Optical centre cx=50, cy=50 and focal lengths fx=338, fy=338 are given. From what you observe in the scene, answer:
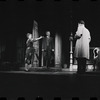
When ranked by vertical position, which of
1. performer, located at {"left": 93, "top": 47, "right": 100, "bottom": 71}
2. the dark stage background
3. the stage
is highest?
the dark stage background

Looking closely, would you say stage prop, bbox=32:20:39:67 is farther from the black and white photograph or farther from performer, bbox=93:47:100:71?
performer, bbox=93:47:100:71

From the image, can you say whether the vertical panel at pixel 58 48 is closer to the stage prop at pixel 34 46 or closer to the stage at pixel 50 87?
the stage prop at pixel 34 46

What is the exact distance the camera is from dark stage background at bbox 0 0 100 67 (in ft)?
53.2

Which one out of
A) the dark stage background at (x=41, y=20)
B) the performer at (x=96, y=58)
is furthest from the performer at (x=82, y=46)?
the dark stage background at (x=41, y=20)

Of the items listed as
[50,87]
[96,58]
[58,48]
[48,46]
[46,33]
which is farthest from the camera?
[58,48]

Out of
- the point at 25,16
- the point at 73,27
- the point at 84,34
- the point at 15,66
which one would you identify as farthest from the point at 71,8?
the point at 84,34

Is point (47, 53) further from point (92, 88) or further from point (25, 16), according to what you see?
point (92, 88)

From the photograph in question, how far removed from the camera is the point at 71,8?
1594 centimetres

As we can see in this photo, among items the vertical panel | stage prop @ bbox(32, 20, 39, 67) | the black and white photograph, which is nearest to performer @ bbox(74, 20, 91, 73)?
the black and white photograph

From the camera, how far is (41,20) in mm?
17297

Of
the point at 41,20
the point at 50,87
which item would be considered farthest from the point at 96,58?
the point at 50,87

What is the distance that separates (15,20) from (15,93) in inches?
424

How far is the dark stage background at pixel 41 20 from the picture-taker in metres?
16.2

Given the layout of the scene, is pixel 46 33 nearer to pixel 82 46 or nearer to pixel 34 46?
pixel 34 46
